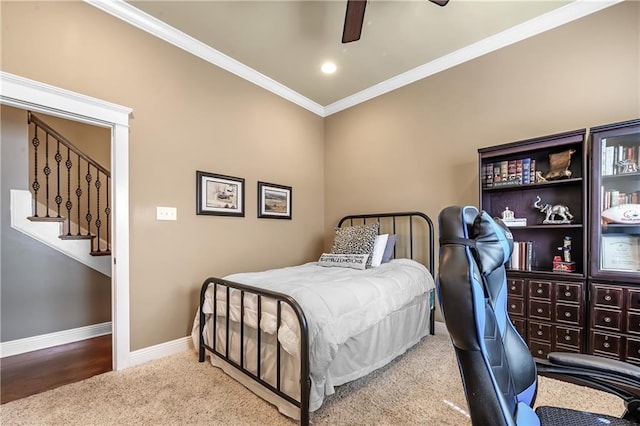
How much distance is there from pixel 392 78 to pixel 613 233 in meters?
2.51

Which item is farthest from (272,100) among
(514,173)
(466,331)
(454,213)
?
(466,331)

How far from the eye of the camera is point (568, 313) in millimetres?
2078

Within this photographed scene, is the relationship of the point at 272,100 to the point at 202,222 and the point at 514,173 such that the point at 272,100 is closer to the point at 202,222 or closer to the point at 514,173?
the point at 202,222

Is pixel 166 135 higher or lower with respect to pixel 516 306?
higher

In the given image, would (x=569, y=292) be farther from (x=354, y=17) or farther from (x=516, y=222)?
(x=354, y=17)

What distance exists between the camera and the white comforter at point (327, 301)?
1.60 m

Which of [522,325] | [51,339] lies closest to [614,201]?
[522,325]

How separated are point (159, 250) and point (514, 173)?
3127 mm

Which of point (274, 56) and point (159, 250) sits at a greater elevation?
point (274, 56)

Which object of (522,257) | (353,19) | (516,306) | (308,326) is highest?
(353,19)

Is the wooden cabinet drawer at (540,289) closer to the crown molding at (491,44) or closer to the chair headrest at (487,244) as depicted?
the chair headrest at (487,244)

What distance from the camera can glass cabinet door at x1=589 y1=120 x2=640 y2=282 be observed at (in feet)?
6.39

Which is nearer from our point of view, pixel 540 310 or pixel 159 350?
pixel 540 310

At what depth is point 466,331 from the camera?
78cm
